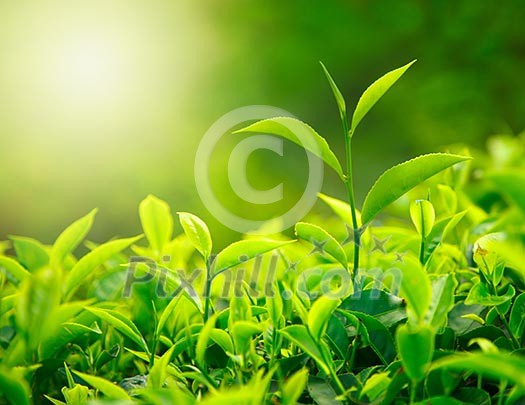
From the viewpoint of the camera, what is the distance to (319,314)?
764mm

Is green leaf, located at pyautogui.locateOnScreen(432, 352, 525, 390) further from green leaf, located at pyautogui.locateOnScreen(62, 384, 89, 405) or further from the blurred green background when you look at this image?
the blurred green background

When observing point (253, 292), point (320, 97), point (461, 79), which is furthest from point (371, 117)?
point (253, 292)

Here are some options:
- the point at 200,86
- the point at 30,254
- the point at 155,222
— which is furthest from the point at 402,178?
the point at 200,86

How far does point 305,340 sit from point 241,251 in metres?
0.17

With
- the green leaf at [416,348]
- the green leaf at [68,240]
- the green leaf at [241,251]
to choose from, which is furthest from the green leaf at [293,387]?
the green leaf at [68,240]

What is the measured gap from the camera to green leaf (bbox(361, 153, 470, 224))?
85cm

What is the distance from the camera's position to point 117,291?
1.18 metres

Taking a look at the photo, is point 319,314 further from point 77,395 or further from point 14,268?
point 14,268

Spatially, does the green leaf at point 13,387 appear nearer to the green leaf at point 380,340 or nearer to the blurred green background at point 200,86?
the green leaf at point 380,340

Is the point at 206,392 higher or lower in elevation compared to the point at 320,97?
lower

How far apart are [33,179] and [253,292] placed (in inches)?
176

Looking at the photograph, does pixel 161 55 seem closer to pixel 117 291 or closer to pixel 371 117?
pixel 371 117

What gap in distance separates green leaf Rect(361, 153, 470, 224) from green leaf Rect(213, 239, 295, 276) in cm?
12

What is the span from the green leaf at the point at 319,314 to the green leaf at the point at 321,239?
15cm
